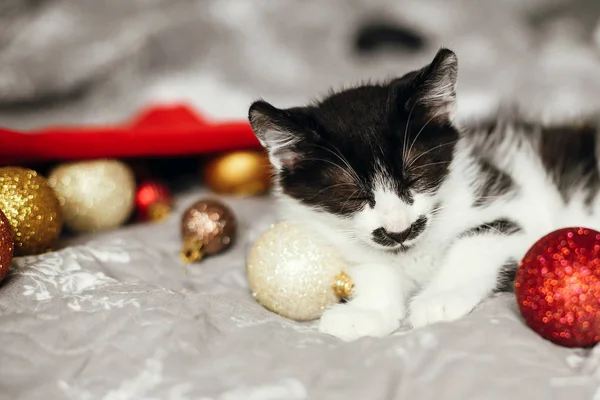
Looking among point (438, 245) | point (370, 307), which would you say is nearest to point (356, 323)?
point (370, 307)

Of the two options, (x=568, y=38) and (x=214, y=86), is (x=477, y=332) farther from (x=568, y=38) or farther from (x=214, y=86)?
(x=568, y=38)

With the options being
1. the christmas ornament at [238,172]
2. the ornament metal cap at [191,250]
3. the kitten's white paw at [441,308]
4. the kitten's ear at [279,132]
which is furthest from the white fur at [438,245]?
the christmas ornament at [238,172]

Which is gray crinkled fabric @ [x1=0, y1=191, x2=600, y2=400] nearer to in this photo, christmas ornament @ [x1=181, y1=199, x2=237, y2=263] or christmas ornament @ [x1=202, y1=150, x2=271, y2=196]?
christmas ornament @ [x1=181, y1=199, x2=237, y2=263]

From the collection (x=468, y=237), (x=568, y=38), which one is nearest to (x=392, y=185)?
(x=468, y=237)

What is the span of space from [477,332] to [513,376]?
114 millimetres

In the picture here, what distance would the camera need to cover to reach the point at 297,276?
125 centimetres

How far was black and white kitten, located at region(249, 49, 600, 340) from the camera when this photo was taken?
1182mm

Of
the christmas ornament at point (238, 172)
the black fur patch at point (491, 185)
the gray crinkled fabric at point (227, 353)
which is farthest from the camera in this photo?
the christmas ornament at point (238, 172)

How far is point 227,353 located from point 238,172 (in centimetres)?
94

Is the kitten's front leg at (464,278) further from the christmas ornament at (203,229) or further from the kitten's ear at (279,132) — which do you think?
the christmas ornament at (203,229)

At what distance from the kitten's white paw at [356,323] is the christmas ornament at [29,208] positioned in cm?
69

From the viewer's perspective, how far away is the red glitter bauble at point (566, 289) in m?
0.97

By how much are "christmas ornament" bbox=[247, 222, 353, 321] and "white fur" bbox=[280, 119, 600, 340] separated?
0.16 feet

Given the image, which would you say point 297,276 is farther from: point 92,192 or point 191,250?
point 92,192
